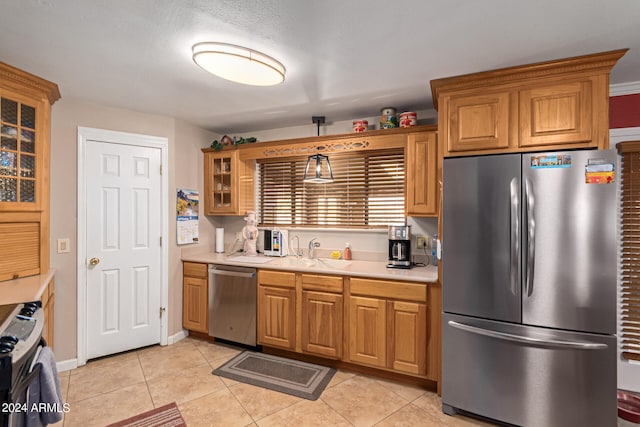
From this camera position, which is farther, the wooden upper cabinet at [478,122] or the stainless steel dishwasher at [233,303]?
the stainless steel dishwasher at [233,303]

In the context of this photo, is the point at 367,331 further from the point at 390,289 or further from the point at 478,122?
the point at 478,122

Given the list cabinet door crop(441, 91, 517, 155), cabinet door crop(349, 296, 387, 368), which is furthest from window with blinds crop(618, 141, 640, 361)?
cabinet door crop(349, 296, 387, 368)

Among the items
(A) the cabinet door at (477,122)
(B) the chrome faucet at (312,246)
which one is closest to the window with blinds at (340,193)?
(B) the chrome faucet at (312,246)

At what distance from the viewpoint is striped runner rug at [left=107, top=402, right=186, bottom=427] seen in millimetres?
2104

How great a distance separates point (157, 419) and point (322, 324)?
1.39 meters

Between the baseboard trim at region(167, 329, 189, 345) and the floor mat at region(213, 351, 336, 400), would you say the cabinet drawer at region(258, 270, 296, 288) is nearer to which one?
the floor mat at region(213, 351, 336, 400)

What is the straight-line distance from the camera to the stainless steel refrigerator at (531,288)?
187 cm

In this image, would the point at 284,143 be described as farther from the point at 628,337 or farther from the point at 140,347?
the point at 628,337

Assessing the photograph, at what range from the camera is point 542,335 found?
197cm

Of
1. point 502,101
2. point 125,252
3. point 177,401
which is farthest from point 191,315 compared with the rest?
point 502,101

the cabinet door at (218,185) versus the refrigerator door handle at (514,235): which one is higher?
the cabinet door at (218,185)

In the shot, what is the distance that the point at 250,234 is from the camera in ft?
12.1

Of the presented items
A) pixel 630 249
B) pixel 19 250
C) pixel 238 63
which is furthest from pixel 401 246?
pixel 19 250

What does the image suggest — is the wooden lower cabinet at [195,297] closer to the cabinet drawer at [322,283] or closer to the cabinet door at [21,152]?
the cabinet drawer at [322,283]
